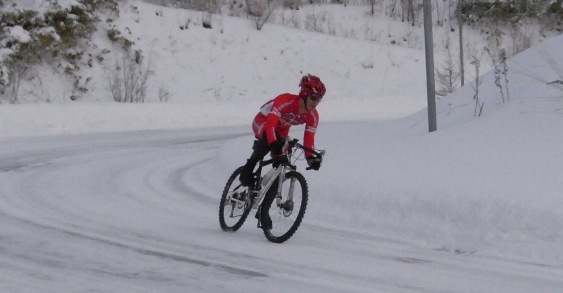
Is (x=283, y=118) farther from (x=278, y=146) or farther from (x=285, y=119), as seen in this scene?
(x=278, y=146)

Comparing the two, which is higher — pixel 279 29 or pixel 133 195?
pixel 279 29

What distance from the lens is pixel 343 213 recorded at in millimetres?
9844

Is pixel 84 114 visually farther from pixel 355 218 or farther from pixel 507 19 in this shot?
pixel 507 19

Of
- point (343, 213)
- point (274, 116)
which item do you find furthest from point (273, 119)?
point (343, 213)

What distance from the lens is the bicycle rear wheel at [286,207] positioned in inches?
321

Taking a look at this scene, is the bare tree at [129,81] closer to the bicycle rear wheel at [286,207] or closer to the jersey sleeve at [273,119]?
the bicycle rear wheel at [286,207]

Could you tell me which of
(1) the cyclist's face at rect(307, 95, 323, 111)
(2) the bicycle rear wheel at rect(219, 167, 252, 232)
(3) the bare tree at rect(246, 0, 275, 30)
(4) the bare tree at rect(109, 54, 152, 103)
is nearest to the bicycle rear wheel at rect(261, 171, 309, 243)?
(2) the bicycle rear wheel at rect(219, 167, 252, 232)

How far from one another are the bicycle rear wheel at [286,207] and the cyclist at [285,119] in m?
0.26

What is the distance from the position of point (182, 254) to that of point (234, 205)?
1573 mm

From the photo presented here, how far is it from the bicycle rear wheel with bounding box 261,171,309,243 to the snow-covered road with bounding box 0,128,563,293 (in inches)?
5.9

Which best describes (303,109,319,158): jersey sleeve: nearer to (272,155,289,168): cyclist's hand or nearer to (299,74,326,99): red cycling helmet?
(272,155,289,168): cyclist's hand

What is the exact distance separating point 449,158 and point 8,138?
40.8ft

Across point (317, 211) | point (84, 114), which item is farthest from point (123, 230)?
point (84, 114)

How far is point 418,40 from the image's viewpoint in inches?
1786
